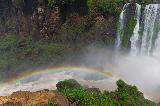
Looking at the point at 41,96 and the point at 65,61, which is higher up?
the point at 41,96

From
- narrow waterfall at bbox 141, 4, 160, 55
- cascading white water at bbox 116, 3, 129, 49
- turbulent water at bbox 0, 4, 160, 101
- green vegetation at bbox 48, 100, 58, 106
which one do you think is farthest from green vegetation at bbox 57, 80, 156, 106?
cascading white water at bbox 116, 3, 129, 49

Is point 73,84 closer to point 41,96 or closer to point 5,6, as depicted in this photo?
point 41,96

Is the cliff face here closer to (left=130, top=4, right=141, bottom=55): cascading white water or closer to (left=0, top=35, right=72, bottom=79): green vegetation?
(left=130, top=4, right=141, bottom=55): cascading white water

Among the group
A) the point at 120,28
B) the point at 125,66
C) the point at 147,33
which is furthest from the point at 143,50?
the point at 120,28

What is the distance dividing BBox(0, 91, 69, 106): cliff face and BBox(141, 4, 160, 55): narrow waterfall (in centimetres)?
2398

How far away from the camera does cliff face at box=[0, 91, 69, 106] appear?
16.6m

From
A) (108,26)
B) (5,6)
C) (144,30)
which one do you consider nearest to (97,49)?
(108,26)

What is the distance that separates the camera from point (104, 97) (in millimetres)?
21453

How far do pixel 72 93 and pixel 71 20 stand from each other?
2703cm

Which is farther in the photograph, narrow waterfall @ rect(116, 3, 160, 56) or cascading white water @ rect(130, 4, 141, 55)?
cascading white water @ rect(130, 4, 141, 55)

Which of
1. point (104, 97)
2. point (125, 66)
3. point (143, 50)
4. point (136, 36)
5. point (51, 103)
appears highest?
point (51, 103)

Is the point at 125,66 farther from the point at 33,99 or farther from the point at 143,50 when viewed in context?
the point at 33,99

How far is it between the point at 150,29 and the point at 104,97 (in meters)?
20.3

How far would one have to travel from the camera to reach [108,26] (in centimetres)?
4316
